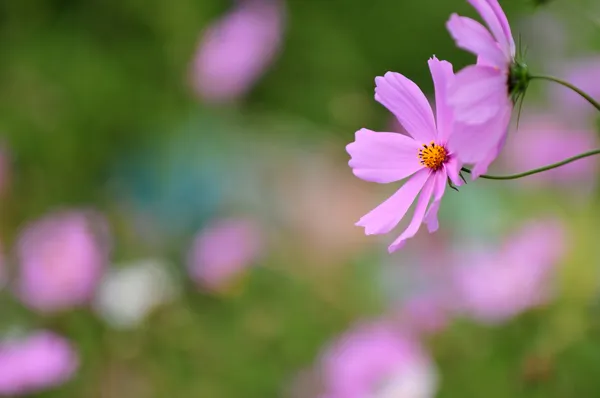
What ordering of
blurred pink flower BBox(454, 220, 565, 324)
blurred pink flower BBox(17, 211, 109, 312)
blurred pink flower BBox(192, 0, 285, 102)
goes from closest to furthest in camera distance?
1. blurred pink flower BBox(454, 220, 565, 324)
2. blurred pink flower BBox(17, 211, 109, 312)
3. blurred pink flower BBox(192, 0, 285, 102)

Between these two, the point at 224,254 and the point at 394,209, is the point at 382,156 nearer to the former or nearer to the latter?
the point at 394,209

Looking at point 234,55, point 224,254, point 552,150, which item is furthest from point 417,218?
point 234,55

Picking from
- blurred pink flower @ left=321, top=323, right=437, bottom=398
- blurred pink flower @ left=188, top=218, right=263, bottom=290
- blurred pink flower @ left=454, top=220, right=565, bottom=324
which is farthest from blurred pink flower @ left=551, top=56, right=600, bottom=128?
blurred pink flower @ left=188, top=218, right=263, bottom=290

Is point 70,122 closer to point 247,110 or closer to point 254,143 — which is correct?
point 254,143

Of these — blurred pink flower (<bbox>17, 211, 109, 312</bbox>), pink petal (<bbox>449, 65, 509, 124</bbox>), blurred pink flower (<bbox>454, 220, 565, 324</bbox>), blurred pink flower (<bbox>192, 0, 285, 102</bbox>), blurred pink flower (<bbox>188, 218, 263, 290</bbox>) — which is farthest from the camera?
blurred pink flower (<bbox>192, 0, 285, 102</bbox>)

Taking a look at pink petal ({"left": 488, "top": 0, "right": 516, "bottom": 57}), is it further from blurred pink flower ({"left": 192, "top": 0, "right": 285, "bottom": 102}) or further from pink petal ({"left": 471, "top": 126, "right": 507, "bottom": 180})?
blurred pink flower ({"left": 192, "top": 0, "right": 285, "bottom": 102})

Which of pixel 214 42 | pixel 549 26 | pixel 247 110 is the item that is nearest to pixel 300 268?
pixel 214 42

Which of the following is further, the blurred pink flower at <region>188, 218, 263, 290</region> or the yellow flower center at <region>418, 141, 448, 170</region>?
the blurred pink flower at <region>188, 218, 263, 290</region>
